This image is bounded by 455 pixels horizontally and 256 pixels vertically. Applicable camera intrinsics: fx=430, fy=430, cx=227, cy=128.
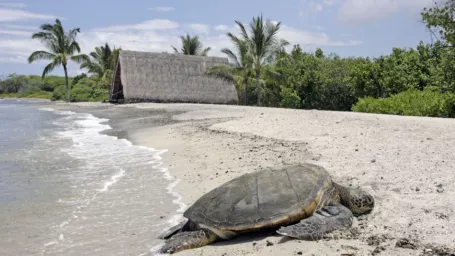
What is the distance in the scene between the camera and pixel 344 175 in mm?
5820

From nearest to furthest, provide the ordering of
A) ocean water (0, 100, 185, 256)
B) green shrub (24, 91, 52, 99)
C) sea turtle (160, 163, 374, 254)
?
1. sea turtle (160, 163, 374, 254)
2. ocean water (0, 100, 185, 256)
3. green shrub (24, 91, 52, 99)

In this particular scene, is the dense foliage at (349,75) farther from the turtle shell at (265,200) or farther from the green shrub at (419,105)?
the turtle shell at (265,200)

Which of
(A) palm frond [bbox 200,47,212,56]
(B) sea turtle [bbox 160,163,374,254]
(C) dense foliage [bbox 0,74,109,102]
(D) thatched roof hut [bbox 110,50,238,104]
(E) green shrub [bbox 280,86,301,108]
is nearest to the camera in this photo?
(B) sea turtle [bbox 160,163,374,254]

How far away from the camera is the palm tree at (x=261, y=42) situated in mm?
26109

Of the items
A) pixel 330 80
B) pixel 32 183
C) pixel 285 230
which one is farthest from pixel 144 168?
pixel 330 80

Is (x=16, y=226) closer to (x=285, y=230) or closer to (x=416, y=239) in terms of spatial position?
(x=285, y=230)

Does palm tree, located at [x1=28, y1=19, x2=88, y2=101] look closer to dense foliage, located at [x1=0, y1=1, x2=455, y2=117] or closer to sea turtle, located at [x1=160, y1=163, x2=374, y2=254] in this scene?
dense foliage, located at [x1=0, y1=1, x2=455, y2=117]

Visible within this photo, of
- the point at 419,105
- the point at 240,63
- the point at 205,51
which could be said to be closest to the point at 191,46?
the point at 205,51

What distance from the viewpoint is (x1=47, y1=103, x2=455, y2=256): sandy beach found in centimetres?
378

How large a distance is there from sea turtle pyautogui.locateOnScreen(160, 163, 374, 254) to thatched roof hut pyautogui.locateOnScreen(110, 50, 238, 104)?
29.0m

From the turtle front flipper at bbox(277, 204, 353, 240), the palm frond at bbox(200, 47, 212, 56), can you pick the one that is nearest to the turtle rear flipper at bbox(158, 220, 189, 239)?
the turtle front flipper at bbox(277, 204, 353, 240)

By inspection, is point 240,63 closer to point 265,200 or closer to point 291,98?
point 291,98

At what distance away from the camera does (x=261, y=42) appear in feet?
87.0

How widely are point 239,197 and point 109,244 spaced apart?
4.71 feet
